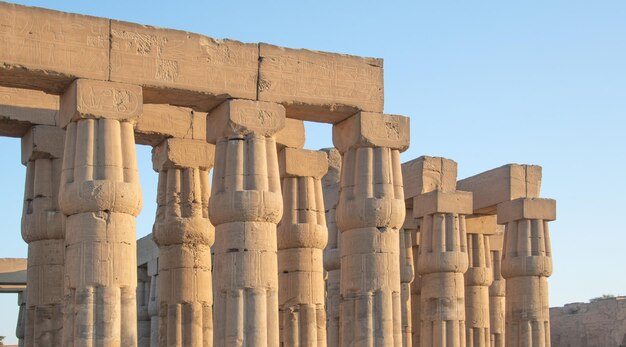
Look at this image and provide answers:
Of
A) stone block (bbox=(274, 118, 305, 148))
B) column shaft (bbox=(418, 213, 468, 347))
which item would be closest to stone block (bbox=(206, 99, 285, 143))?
stone block (bbox=(274, 118, 305, 148))

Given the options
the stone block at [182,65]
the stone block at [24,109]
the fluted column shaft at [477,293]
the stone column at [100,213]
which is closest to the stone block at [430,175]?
the fluted column shaft at [477,293]

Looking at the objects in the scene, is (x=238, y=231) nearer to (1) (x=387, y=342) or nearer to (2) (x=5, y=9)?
(1) (x=387, y=342)

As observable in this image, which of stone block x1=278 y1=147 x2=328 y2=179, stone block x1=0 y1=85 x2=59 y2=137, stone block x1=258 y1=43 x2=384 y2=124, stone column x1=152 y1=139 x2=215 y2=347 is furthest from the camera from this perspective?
stone block x1=278 y1=147 x2=328 y2=179

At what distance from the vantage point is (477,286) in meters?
33.6

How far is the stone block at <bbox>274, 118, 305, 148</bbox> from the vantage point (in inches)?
990

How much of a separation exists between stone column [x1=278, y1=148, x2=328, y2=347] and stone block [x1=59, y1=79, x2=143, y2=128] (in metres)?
5.85

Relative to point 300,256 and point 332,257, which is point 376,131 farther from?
point 332,257

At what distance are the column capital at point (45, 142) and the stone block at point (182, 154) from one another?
2.41 m

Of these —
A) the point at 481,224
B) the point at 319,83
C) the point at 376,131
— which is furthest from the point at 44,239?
the point at 481,224

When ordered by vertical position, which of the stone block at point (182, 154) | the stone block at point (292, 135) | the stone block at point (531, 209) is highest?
the stone block at point (292, 135)

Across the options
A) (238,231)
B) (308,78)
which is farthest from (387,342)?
(308,78)

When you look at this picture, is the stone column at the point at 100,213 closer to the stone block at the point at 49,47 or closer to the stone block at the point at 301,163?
the stone block at the point at 49,47

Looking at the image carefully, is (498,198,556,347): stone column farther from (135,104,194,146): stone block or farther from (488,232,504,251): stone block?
(135,104,194,146): stone block

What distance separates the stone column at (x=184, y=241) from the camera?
950 inches
